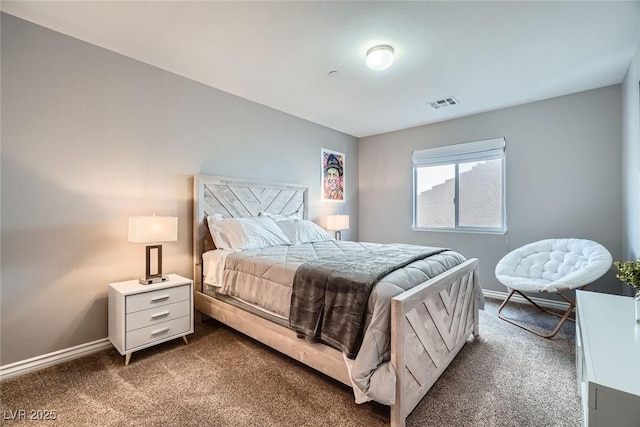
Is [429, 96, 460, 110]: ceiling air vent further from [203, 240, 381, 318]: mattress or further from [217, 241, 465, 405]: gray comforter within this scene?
[203, 240, 381, 318]: mattress

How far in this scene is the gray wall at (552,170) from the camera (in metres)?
2.99

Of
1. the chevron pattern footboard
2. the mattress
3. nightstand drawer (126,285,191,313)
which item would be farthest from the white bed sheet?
the chevron pattern footboard

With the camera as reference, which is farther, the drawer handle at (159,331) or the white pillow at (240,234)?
the white pillow at (240,234)

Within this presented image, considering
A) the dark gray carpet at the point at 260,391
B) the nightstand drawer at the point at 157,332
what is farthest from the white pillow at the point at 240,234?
the dark gray carpet at the point at 260,391

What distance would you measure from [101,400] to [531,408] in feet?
8.56

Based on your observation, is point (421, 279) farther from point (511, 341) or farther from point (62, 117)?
point (62, 117)

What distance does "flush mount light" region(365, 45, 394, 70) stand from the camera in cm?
227

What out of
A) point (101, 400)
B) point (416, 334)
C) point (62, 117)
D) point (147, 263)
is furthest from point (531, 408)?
point (62, 117)

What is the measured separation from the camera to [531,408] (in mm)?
1632

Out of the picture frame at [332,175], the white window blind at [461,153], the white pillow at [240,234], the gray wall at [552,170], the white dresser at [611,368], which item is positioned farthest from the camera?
the picture frame at [332,175]

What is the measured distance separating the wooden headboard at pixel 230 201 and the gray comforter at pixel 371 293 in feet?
2.02

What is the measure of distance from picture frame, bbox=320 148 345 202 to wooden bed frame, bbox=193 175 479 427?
156cm

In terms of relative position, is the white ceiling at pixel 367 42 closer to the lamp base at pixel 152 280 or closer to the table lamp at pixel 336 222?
the table lamp at pixel 336 222

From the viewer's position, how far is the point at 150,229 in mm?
2234
